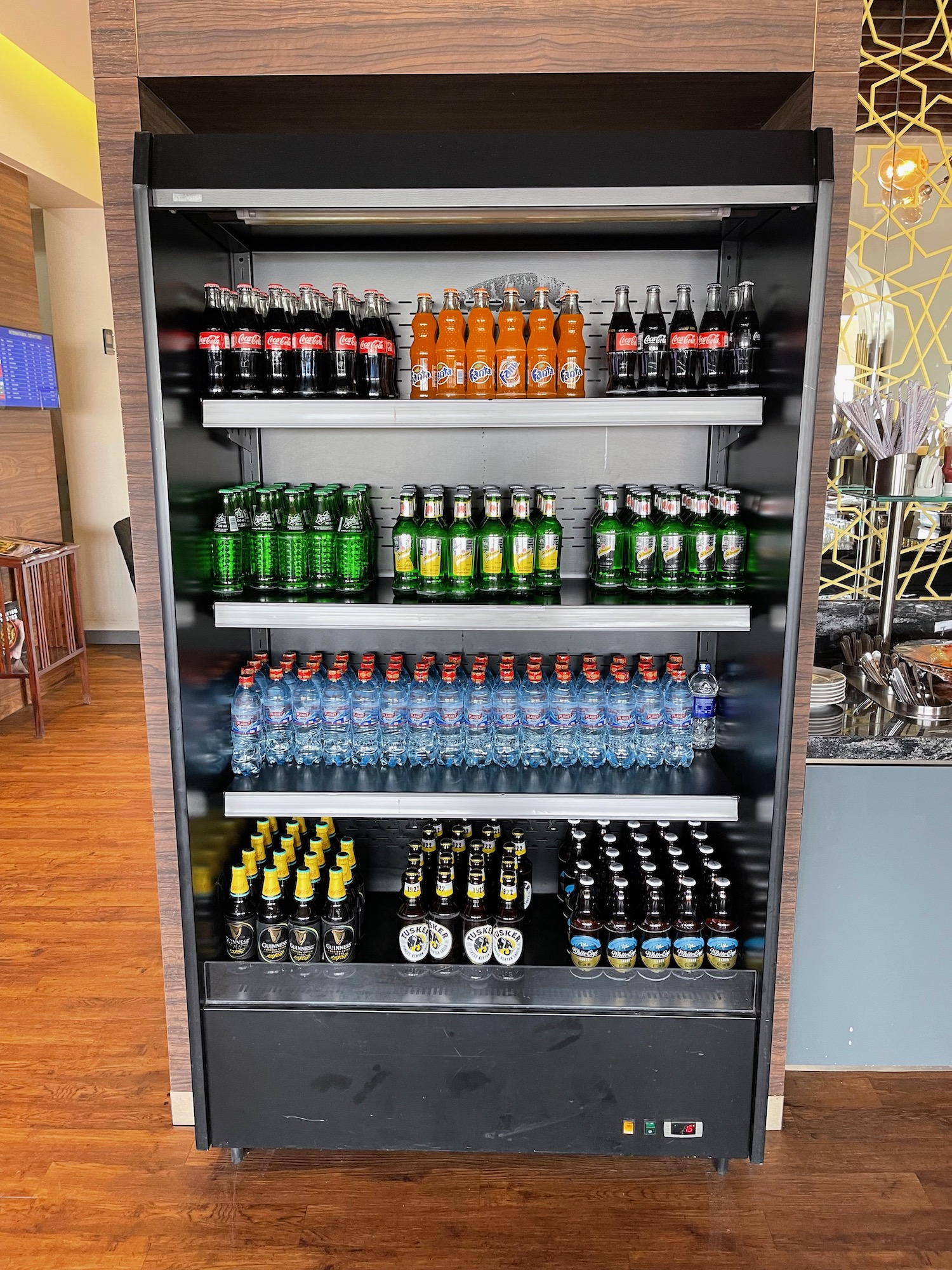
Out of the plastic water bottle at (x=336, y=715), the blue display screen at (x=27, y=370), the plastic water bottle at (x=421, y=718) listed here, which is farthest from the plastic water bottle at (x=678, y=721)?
the blue display screen at (x=27, y=370)

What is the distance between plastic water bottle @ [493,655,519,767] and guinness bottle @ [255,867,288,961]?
0.63 m

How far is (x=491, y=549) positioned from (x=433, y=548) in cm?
14

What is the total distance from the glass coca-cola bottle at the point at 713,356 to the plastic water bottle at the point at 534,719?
0.79m

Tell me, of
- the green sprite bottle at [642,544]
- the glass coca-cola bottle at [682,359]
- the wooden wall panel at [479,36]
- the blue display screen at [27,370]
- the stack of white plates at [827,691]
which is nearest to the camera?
the wooden wall panel at [479,36]

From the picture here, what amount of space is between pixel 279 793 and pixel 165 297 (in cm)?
112

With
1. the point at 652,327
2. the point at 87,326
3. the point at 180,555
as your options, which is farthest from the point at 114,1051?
the point at 87,326

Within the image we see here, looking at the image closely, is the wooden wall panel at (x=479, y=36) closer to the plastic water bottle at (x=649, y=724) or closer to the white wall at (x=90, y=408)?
the plastic water bottle at (x=649, y=724)

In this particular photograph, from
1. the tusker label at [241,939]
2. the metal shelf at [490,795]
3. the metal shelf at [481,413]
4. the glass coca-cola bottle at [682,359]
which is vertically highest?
the glass coca-cola bottle at [682,359]

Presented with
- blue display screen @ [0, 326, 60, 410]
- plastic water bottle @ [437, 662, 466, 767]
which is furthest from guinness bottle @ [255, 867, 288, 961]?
blue display screen @ [0, 326, 60, 410]

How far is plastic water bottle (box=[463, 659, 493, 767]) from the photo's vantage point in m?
2.27

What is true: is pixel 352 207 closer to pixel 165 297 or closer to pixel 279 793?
pixel 165 297

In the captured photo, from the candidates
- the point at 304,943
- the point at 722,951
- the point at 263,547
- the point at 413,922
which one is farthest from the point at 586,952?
the point at 263,547

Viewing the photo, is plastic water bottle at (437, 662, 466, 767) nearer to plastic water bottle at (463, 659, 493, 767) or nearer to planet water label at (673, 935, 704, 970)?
plastic water bottle at (463, 659, 493, 767)

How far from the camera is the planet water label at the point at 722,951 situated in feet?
7.06
